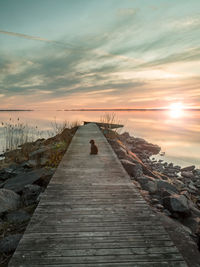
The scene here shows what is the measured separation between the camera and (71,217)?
2744mm

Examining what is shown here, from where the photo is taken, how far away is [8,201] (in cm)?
374

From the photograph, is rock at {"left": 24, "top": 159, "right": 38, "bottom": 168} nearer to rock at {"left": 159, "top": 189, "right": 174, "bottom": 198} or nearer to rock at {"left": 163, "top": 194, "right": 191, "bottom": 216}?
rock at {"left": 159, "top": 189, "right": 174, "bottom": 198}

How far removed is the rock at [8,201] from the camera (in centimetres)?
357

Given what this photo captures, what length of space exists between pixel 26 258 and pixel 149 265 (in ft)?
4.06

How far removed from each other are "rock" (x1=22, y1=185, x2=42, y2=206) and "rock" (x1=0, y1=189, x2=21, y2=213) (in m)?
0.16

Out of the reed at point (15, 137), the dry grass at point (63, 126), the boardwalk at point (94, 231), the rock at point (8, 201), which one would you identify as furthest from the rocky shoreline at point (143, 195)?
the dry grass at point (63, 126)

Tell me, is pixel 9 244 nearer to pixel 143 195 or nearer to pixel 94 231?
pixel 94 231

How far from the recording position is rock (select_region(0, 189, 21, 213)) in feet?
11.7

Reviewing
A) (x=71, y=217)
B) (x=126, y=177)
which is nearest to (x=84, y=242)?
(x=71, y=217)

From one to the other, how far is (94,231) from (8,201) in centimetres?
212

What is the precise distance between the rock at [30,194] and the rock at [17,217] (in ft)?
1.76

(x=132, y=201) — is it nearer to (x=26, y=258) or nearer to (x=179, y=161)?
(x=26, y=258)

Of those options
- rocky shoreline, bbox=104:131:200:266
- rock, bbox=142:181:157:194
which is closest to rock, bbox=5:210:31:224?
rocky shoreline, bbox=104:131:200:266

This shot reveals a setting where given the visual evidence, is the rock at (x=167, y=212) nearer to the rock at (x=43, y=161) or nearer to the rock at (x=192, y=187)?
the rock at (x=192, y=187)
